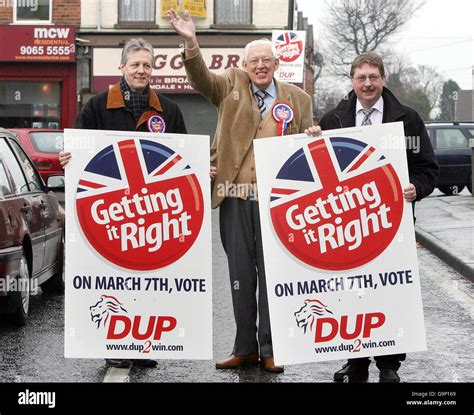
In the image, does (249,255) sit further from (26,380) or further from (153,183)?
(26,380)

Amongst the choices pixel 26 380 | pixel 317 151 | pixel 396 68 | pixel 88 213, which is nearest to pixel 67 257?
pixel 88 213

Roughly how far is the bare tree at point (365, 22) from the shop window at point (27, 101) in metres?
29.0

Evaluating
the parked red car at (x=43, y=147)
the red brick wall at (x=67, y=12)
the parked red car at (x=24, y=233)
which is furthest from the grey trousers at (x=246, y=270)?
the red brick wall at (x=67, y=12)

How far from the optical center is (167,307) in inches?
245

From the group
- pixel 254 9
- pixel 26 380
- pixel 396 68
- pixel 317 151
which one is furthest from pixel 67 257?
pixel 396 68

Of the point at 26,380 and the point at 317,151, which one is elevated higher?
the point at 317,151

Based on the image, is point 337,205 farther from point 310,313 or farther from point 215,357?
point 215,357

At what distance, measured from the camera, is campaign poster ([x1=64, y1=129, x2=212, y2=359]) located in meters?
6.16

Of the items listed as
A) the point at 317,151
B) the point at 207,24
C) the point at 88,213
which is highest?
the point at 207,24

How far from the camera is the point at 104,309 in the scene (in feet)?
20.4
